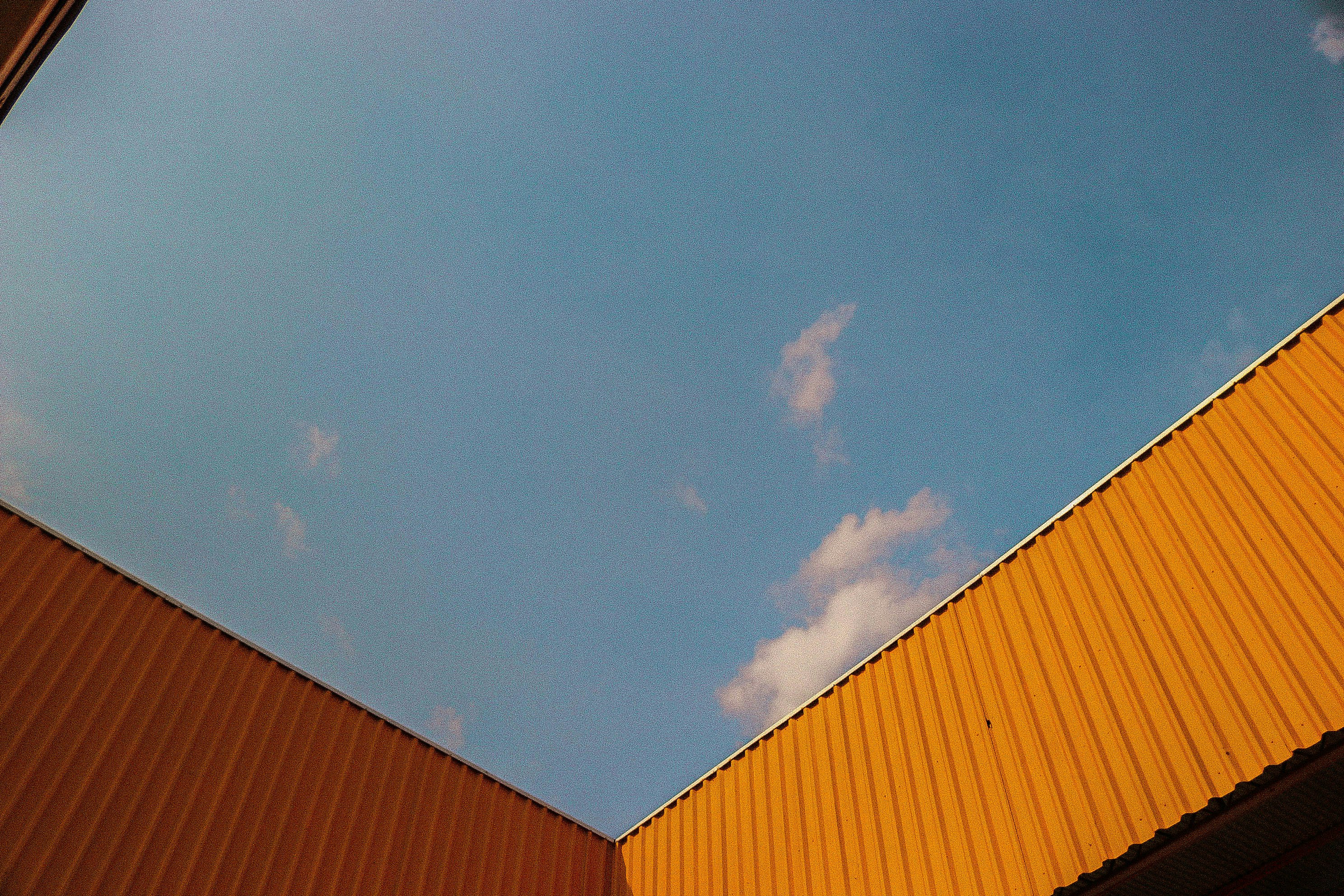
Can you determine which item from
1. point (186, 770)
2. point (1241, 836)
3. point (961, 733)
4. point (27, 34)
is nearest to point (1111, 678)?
point (1241, 836)

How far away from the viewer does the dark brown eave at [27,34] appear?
11.3 ft

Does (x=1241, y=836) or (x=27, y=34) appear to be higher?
(x=27, y=34)

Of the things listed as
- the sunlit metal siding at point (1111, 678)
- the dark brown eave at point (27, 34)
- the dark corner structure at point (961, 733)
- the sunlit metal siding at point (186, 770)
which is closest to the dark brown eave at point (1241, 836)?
the dark corner structure at point (961, 733)

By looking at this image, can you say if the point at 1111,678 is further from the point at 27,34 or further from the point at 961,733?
the point at 27,34

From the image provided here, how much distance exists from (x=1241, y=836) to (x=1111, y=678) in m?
1.37

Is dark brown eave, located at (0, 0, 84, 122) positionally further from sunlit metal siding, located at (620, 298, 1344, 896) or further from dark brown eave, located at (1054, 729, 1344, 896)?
sunlit metal siding, located at (620, 298, 1344, 896)

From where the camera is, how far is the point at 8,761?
6.61m

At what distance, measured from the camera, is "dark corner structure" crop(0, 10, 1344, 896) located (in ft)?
19.5

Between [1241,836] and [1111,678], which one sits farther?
[1111,678]

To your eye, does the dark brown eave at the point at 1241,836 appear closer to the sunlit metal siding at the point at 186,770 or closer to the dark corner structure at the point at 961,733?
the dark corner structure at the point at 961,733

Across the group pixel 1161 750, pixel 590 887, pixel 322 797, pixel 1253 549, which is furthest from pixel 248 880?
→ pixel 1253 549

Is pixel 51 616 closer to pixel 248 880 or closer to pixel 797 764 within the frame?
pixel 248 880

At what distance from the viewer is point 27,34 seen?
11.6 feet

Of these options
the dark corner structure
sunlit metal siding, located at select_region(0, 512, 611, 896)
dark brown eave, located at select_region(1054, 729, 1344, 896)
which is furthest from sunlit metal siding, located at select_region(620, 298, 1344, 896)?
sunlit metal siding, located at select_region(0, 512, 611, 896)
